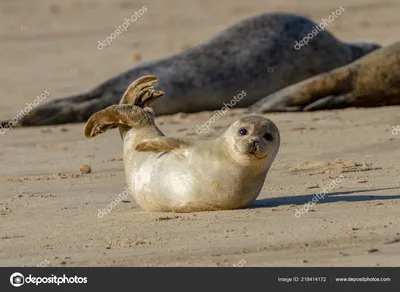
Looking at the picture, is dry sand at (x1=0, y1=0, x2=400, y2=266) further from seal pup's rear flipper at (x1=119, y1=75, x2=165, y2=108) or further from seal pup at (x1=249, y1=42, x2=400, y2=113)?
seal pup's rear flipper at (x1=119, y1=75, x2=165, y2=108)

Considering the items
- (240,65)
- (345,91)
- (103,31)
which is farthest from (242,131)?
(103,31)

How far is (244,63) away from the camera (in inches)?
432

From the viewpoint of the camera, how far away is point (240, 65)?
1097 centimetres

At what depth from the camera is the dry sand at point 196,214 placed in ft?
16.1

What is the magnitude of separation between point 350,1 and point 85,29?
14.4 ft

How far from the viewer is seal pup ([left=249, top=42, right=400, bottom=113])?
31.6ft

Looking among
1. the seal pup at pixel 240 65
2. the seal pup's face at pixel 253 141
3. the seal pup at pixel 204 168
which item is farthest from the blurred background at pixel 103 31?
the seal pup's face at pixel 253 141

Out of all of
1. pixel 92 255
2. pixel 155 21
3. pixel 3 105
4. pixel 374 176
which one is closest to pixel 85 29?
pixel 155 21

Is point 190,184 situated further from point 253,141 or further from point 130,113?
point 130,113

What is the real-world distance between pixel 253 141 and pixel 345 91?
427 centimetres

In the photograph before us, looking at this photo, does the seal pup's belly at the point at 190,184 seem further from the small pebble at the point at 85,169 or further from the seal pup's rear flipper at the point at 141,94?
the small pebble at the point at 85,169
